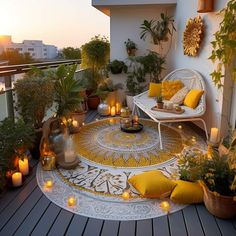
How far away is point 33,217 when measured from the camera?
7.11ft

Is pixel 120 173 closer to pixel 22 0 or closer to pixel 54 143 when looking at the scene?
pixel 54 143

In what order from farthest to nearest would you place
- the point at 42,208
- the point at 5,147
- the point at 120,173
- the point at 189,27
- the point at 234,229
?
the point at 189,27, the point at 120,173, the point at 5,147, the point at 42,208, the point at 234,229

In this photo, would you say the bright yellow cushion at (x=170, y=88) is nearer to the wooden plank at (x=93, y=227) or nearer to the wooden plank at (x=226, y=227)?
the wooden plank at (x=226, y=227)

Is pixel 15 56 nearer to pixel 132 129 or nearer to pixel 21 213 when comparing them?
pixel 132 129

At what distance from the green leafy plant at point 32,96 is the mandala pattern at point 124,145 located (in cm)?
85

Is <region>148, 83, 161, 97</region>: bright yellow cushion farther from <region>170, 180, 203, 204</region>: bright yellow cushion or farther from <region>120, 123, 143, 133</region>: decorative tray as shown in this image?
<region>170, 180, 203, 204</region>: bright yellow cushion

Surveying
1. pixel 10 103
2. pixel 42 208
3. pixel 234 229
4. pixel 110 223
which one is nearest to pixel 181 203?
pixel 234 229

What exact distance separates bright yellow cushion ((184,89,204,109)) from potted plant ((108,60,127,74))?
258 cm

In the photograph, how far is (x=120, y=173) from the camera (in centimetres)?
297

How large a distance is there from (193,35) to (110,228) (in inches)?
151

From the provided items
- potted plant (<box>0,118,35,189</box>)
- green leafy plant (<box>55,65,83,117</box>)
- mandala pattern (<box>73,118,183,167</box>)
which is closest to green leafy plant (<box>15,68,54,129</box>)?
potted plant (<box>0,118,35,189</box>)

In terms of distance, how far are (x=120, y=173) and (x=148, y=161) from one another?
0.51 m

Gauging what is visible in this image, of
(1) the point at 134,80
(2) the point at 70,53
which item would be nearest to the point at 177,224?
(1) the point at 134,80

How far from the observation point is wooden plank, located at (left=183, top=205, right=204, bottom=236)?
6.50 ft
